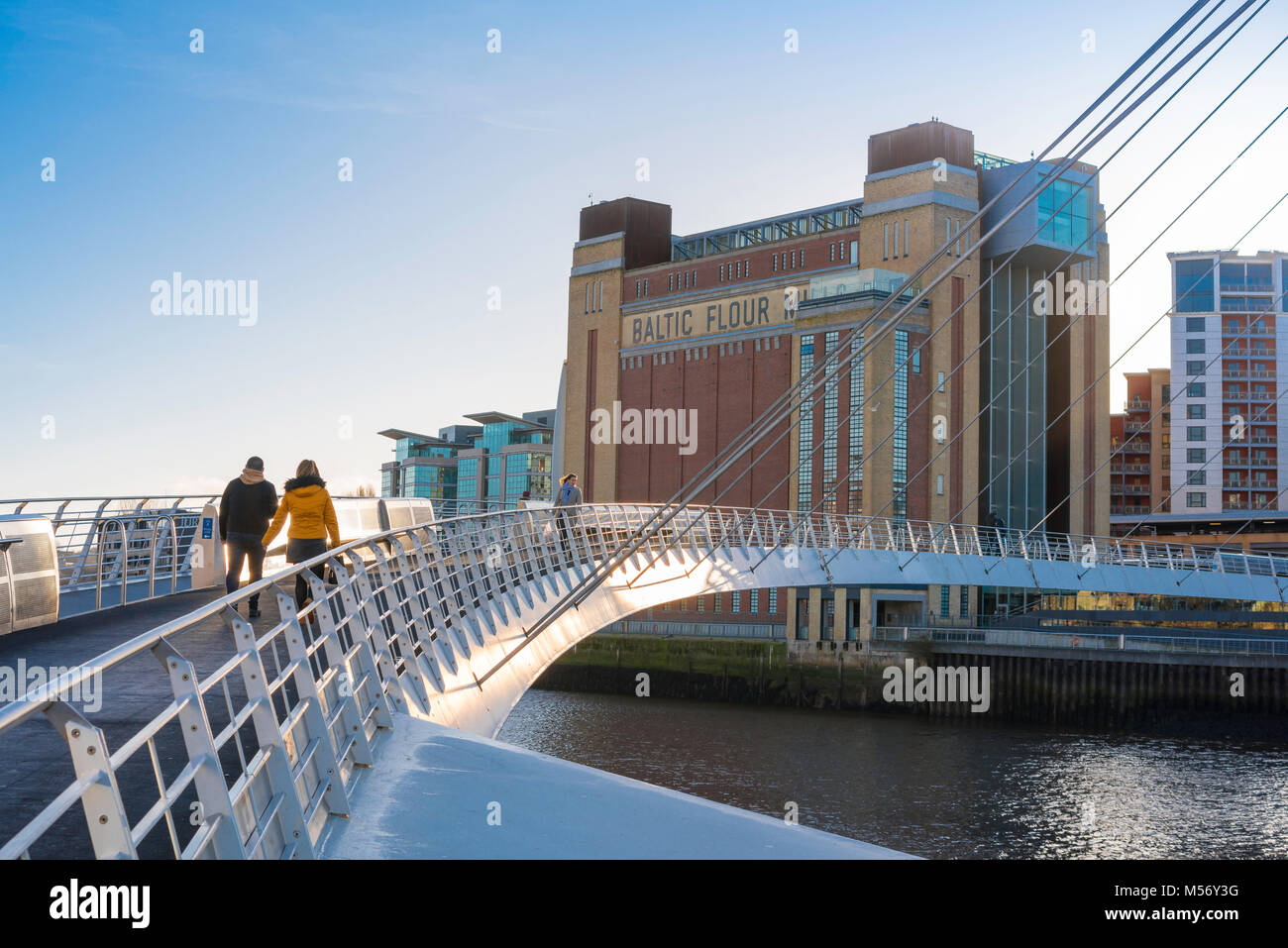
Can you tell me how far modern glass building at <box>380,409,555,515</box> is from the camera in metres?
88.3

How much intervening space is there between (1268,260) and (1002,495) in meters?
46.2

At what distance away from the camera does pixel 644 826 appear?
13.0 ft

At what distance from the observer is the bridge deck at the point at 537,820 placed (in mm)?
3631

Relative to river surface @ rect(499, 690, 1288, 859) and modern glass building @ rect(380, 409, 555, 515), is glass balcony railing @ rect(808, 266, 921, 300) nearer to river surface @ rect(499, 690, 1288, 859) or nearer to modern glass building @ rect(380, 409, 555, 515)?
river surface @ rect(499, 690, 1288, 859)

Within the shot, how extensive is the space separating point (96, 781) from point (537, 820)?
2.19m

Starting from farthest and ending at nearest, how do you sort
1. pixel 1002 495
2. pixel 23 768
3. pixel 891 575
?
pixel 1002 495, pixel 891 575, pixel 23 768

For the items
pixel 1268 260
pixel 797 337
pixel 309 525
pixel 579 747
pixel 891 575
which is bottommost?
pixel 579 747

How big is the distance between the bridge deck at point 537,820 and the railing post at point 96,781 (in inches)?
58.0

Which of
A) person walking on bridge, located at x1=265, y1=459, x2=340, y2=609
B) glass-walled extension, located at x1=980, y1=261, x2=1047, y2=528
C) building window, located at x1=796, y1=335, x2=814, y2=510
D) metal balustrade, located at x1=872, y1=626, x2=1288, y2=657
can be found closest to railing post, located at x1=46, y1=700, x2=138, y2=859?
person walking on bridge, located at x1=265, y1=459, x2=340, y2=609

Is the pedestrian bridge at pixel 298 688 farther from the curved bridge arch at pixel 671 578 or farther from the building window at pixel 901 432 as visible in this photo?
the building window at pixel 901 432

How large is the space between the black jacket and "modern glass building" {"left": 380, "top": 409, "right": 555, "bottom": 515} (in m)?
72.4

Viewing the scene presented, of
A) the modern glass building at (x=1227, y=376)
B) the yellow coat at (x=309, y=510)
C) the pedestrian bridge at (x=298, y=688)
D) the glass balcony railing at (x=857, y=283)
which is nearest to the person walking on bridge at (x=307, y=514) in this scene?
the yellow coat at (x=309, y=510)

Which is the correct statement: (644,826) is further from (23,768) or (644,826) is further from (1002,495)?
(1002,495)
